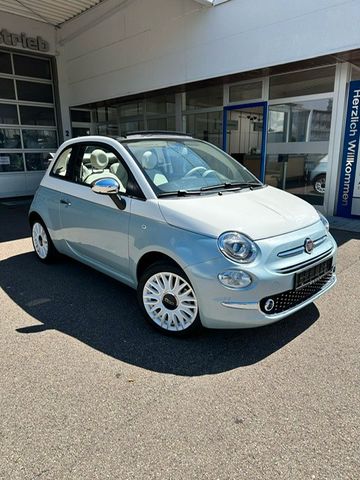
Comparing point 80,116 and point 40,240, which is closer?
point 40,240

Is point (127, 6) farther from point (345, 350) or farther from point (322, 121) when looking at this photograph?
point (345, 350)

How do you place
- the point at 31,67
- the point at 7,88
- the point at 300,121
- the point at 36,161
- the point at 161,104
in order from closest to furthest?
the point at 300,121
the point at 161,104
the point at 7,88
the point at 31,67
the point at 36,161

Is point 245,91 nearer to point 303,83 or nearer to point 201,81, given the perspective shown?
point 201,81

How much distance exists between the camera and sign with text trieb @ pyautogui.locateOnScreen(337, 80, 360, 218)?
6986mm

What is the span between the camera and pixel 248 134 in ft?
29.7

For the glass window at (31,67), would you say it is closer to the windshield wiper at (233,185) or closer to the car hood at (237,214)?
the windshield wiper at (233,185)

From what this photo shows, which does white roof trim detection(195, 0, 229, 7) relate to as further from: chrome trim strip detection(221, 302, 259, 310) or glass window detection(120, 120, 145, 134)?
chrome trim strip detection(221, 302, 259, 310)

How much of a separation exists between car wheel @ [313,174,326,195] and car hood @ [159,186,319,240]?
485 centimetres

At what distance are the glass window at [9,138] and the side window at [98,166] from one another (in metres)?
9.12

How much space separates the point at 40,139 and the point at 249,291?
40.1 ft

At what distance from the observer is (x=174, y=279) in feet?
9.53

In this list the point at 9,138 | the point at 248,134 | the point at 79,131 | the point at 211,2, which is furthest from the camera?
the point at 79,131

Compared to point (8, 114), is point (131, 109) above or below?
above

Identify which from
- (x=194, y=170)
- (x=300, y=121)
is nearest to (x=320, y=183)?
(x=300, y=121)
